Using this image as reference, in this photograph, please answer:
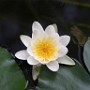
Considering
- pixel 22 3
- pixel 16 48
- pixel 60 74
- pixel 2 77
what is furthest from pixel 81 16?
pixel 2 77

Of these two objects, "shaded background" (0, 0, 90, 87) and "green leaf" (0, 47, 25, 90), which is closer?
"green leaf" (0, 47, 25, 90)

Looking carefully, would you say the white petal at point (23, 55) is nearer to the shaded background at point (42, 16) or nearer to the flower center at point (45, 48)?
the flower center at point (45, 48)

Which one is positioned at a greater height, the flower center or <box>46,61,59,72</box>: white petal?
the flower center

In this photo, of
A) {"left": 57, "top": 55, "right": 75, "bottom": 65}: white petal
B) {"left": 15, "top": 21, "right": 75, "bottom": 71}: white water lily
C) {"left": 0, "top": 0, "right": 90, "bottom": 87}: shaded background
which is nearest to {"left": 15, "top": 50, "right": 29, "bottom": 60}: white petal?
{"left": 15, "top": 21, "right": 75, "bottom": 71}: white water lily

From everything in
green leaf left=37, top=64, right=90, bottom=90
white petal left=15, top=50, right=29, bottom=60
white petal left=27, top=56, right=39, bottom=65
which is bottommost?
green leaf left=37, top=64, right=90, bottom=90

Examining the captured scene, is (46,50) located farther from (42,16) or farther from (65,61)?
(42,16)

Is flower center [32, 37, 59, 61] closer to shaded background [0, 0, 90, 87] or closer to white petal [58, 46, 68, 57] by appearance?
white petal [58, 46, 68, 57]

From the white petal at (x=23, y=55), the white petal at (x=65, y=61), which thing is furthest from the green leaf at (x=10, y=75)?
the white petal at (x=65, y=61)

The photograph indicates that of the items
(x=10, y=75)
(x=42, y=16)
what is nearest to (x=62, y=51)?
(x=10, y=75)
